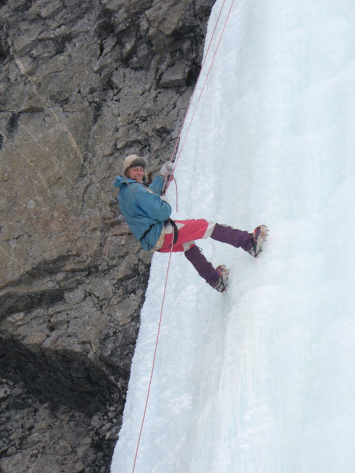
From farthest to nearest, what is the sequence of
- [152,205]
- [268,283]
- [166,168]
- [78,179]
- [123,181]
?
1. [78,179]
2. [166,168]
3. [123,181]
4. [152,205]
5. [268,283]

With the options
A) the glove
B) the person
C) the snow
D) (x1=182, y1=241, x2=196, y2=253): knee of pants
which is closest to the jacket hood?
the person

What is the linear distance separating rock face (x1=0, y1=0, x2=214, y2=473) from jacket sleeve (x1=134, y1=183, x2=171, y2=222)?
5.73 feet

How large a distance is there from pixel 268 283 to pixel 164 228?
67 cm

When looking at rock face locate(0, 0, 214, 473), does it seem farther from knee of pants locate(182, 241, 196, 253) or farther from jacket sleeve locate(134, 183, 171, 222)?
jacket sleeve locate(134, 183, 171, 222)

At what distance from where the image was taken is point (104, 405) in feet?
14.6

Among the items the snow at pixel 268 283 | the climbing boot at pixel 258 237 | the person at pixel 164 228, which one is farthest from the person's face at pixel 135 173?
the climbing boot at pixel 258 237

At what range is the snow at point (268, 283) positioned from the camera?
1.94 m

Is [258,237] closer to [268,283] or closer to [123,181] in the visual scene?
[268,283]

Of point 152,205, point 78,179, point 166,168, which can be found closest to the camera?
point 152,205

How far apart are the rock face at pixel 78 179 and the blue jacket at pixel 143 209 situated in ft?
5.36

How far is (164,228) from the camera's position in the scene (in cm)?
264

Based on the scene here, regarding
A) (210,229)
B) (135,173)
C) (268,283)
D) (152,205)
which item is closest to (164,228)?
(152,205)

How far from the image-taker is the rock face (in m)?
4.33

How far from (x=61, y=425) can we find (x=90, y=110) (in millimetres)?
3133
